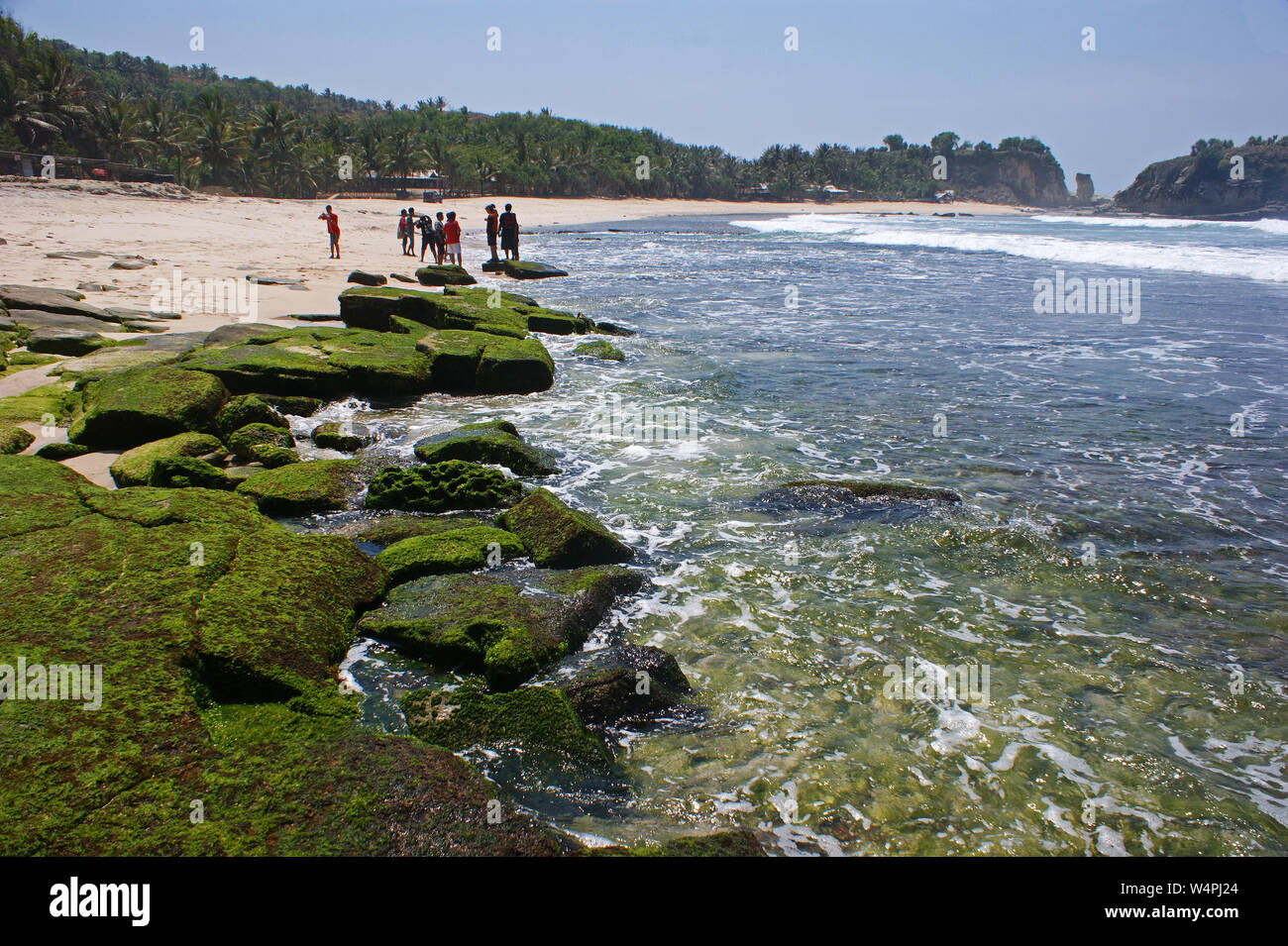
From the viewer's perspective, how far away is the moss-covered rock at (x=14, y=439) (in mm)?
7418

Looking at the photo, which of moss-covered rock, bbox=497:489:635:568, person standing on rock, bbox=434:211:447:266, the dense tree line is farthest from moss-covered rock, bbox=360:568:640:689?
the dense tree line

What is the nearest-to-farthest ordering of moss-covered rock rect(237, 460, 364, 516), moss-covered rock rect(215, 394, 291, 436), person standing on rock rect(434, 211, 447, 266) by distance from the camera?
1. moss-covered rock rect(237, 460, 364, 516)
2. moss-covered rock rect(215, 394, 291, 436)
3. person standing on rock rect(434, 211, 447, 266)

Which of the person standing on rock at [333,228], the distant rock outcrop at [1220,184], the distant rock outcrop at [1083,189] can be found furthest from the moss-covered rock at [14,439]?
the distant rock outcrop at [1083,189]

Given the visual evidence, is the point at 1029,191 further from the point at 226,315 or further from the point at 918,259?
the point at 226,315

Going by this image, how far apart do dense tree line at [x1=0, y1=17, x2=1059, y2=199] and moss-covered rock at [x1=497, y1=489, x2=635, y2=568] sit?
2008 inches

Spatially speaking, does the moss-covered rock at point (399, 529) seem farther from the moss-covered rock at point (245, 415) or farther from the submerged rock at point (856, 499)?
the moss-covered rock at point (245, 415)

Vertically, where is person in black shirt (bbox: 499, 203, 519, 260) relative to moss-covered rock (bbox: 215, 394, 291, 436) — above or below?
above

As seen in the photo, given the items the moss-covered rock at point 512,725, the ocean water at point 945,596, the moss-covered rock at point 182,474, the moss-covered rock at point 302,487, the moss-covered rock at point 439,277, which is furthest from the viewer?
the moss-covered rock at point 439,277

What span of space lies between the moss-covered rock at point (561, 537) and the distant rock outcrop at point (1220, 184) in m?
115

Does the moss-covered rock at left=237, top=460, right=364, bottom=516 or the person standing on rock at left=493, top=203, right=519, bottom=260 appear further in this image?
the person standing on rock at left=493, top=203, right=519, bottom=260

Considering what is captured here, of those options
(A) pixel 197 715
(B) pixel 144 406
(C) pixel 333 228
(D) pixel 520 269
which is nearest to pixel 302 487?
(B) pixel 144 406

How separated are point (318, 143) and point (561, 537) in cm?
6716

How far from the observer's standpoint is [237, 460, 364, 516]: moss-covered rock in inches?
269

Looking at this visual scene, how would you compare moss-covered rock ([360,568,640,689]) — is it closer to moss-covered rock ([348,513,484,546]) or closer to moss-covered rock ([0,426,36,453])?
moss-covered rock ([348,513,484,546])
